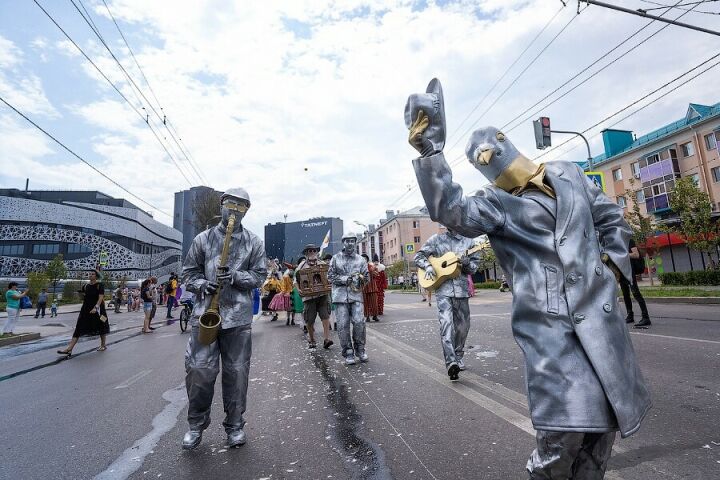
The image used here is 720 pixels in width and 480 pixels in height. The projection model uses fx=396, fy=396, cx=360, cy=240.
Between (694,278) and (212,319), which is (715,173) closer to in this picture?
(694,278)

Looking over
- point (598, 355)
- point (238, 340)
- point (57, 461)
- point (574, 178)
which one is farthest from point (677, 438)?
point (57, 461)

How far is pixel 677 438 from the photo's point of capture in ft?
8.95

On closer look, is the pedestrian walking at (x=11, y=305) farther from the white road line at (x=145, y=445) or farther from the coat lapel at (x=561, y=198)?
the coat lapel at (x=561, y=198)

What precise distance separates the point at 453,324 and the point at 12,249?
85.8 metres

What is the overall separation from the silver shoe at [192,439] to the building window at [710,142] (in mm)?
37947

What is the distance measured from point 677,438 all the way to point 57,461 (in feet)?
14.6

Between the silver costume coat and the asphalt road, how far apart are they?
107 centimetres

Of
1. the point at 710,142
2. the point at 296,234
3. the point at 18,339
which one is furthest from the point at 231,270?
the point at 296,234

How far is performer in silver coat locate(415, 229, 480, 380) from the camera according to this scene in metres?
4.73

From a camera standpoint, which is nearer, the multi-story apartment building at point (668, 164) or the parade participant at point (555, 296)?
the parade participant at point (555, 296)

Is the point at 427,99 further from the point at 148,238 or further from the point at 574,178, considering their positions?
the point at 148,238

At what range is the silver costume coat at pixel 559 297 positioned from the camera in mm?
1527

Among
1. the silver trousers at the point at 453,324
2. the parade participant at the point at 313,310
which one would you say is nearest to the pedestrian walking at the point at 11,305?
the parade participant at the point at 313,310

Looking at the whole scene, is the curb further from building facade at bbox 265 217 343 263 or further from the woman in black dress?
building facade at bbox 265 217 343 263
